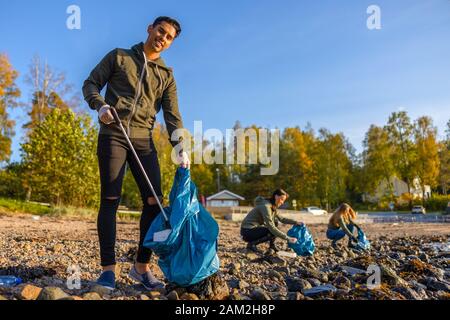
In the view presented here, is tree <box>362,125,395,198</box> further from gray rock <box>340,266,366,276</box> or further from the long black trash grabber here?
the long black trash grabber

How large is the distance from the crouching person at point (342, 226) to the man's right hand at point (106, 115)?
18.6 feet

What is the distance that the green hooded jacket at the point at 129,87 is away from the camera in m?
2.63

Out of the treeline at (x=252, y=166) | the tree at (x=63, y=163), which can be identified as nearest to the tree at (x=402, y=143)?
the treeline at (x=252, y=166)

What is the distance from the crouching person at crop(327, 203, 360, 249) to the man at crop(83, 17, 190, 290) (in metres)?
5.20

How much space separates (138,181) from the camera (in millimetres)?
2801

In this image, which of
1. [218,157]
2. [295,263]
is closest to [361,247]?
[295,263]

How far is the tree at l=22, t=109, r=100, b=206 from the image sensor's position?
1466 centimetres

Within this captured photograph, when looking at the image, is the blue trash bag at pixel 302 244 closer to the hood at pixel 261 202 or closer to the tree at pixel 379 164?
the hood at pixel 261 202

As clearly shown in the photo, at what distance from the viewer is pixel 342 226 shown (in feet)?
23.6

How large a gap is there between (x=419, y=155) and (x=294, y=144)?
11086mm

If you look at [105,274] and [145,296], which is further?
[105,274]

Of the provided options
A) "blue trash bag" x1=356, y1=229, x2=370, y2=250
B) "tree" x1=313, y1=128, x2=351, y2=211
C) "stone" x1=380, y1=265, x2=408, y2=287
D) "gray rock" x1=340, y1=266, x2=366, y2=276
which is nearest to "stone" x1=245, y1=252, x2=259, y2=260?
"gray rock" x1=340, y1=266, x2=366, y2=276

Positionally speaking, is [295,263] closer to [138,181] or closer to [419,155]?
[138,181]
